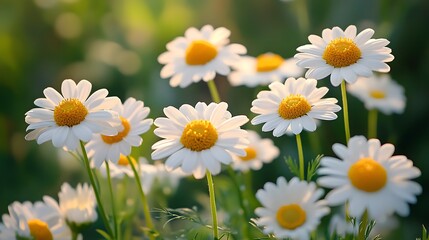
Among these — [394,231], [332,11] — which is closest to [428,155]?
[394,231]

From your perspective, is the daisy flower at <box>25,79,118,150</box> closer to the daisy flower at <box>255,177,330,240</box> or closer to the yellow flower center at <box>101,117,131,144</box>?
the yellow flower center at <box>101,117,131,144</box>

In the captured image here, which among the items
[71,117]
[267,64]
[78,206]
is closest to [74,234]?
[78,206]

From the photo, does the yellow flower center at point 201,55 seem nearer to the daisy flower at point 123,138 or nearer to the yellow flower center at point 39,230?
the daisy flower at point 123,138

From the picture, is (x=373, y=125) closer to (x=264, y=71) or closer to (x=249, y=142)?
(x=264, y=71)

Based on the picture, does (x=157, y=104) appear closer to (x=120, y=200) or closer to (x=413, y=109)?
(x=413, y=109)

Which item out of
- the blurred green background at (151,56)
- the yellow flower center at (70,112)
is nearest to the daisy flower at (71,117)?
the yellow flower center at (70,112)

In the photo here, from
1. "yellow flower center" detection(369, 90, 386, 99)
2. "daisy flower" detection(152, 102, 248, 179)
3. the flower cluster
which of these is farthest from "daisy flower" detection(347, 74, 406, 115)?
"daisy flower" detection(152, 102, 248, 179)
